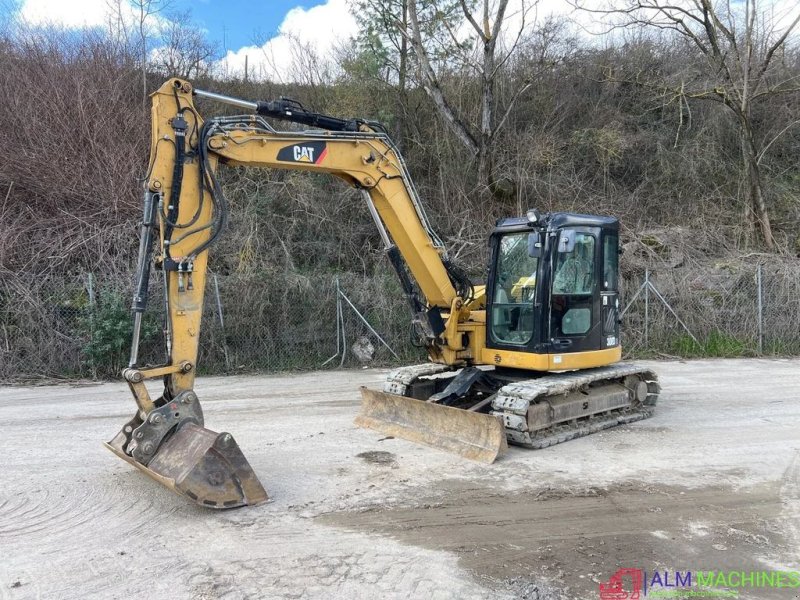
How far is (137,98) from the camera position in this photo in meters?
15.9

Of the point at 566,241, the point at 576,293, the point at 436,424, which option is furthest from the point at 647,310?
the point at 436,424

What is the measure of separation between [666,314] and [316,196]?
28.8 ft

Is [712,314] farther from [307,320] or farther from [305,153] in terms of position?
[305,153]

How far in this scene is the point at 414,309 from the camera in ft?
23.4

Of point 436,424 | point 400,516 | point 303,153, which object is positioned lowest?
point 400,516

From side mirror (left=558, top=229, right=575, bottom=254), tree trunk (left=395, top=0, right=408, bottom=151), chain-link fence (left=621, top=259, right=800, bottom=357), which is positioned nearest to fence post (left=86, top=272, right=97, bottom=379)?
side mirror (left=558, top=229, right=575, bottom=254)

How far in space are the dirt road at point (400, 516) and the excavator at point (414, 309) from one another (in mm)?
338

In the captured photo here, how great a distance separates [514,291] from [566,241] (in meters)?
0.86

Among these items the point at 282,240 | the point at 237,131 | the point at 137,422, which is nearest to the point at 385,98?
the point at 282,240

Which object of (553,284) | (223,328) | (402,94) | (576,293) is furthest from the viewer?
(402,94)

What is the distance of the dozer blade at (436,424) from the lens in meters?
5.81

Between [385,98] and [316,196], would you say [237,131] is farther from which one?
[385,98]

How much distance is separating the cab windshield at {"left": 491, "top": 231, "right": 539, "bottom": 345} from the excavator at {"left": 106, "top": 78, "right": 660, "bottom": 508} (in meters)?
0.02

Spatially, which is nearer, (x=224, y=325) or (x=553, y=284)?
(x=553, y=284)
